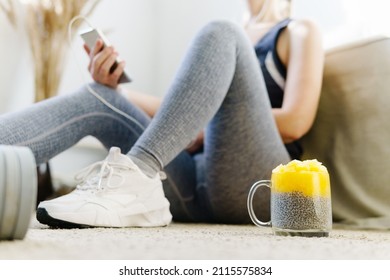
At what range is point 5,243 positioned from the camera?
0.61 m

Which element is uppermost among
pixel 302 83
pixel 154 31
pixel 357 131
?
pixel 154 31

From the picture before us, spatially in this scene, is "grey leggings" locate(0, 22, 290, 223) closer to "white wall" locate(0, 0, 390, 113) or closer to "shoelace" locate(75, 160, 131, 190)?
"shoelace" locate(75, 160, 131, 190)

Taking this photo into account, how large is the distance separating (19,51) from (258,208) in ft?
4.52

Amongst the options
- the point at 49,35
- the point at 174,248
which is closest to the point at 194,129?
the point at 174,248

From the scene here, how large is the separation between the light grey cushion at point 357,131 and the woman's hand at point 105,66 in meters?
0.53

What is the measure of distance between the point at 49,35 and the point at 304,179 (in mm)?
1479

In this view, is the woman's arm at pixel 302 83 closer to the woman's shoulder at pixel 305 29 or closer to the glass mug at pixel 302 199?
the woman's shoulder at pixel 305 29

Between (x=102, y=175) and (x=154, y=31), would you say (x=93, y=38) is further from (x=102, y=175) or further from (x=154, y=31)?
(x=154, y=31)

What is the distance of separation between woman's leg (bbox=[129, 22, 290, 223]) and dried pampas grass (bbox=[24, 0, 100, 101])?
99 cm

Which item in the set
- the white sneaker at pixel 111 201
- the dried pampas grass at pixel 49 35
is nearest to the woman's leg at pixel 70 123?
the white sneaker at pixel 111 201

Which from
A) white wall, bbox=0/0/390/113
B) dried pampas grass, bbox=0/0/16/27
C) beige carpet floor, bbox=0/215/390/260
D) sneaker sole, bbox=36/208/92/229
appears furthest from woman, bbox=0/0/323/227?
dried pampas grass, bbox=0/0/16/27

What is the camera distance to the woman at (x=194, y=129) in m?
0.93

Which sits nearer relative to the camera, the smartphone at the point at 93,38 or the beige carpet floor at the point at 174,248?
the beige carpet floor at the point at 174,248

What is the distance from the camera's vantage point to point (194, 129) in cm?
99
